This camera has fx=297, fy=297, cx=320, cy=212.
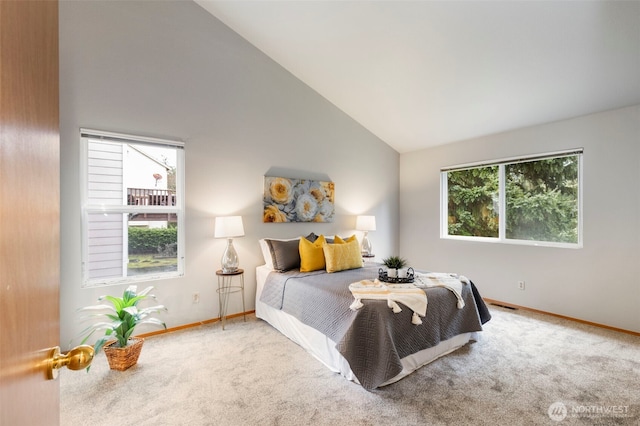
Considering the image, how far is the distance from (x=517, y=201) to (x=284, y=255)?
10.7ft

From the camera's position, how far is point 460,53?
301cm

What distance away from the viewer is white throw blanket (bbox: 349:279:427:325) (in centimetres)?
229

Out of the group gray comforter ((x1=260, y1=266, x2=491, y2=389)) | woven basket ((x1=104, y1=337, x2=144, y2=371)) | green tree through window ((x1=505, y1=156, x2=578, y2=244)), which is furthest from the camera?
green tree through window ((x1=505, y1=156, x2=578, y2=244))

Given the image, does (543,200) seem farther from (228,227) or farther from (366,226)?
(228,227)

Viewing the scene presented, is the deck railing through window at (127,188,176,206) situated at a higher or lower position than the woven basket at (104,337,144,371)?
higher

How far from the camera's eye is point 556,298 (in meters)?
3.65

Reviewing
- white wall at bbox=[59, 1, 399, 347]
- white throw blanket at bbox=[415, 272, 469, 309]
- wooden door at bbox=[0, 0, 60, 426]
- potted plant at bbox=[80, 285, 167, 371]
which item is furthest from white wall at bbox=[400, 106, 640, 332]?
wooden door at bbox=[0, 0, 60, 426]

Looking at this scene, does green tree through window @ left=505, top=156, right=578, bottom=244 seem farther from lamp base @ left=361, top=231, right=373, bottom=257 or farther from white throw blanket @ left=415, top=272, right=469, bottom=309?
lamp base @ left=361, top=231, right=373, bottom=257

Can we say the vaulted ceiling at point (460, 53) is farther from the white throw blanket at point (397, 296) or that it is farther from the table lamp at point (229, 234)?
the white throw blanket at point (397, 296)

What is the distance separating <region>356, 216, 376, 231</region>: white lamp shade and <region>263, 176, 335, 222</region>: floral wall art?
483 millimetres

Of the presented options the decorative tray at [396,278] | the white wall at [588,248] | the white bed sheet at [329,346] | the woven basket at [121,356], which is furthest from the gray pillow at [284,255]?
the white wall at [588,248]

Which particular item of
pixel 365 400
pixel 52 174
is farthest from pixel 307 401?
pixel 52 174

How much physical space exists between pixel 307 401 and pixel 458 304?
5.09 feet

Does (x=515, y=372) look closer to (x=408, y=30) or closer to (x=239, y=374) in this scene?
(x=239, y=374)
